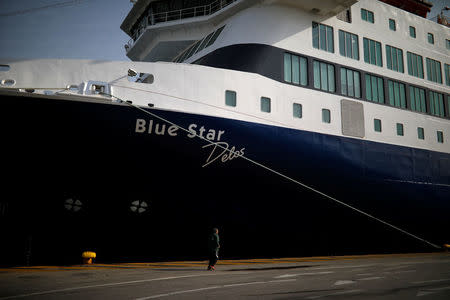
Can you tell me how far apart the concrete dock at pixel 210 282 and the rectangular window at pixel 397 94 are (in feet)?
29.4

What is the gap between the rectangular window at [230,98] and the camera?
38.5 ft

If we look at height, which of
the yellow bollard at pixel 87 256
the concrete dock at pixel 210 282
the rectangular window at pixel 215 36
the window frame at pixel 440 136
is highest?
the rectangular window at pixel 215 36

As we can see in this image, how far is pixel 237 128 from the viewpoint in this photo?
11477mm

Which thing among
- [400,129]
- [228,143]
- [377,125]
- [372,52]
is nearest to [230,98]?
[228,143]

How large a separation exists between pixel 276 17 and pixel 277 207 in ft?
22.8

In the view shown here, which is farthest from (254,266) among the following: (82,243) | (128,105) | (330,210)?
(128,105)

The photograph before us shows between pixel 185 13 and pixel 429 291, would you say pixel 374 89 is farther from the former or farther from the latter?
pixel 429 291

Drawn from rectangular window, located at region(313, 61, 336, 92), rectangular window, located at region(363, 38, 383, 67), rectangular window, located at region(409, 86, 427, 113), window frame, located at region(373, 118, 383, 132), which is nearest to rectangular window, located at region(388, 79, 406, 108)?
rectangular window, located at region(409, 86, 427, 113)

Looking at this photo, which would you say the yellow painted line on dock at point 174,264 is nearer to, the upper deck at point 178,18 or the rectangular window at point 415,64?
the upper deck at point 178,18

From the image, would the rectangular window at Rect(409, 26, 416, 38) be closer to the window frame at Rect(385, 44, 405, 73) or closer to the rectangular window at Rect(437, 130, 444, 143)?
the window frame at Rect(385, 44, 405, 73)

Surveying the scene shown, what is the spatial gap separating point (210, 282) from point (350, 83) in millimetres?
10661

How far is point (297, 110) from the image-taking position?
13227mm

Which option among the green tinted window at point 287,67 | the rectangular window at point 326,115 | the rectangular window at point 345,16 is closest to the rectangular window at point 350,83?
the rectangular window at point 326,115

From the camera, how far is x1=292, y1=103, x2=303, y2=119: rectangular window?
1312 cm
